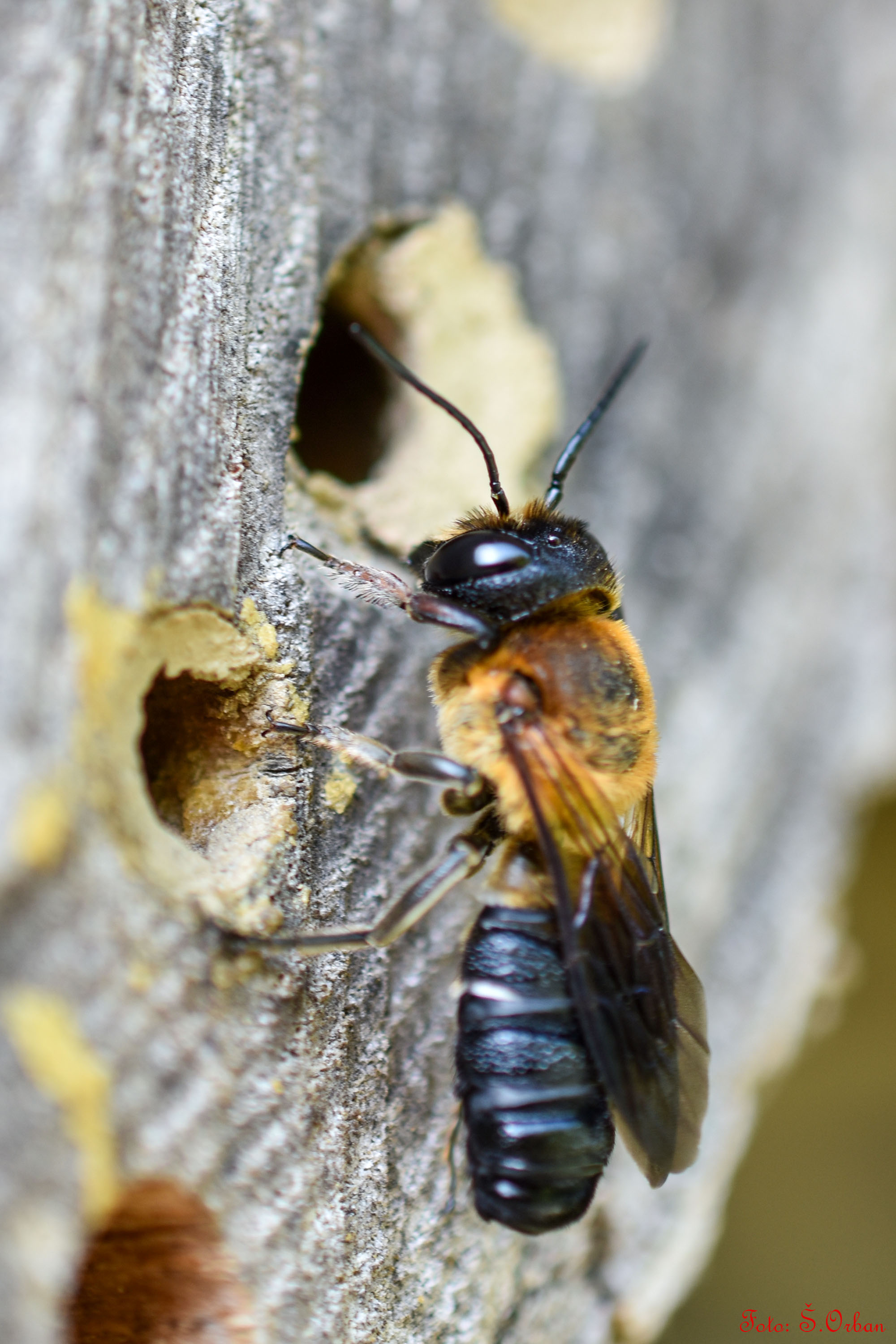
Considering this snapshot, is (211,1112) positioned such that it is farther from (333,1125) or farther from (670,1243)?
(670,1243)

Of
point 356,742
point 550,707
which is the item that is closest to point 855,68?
point 550,707

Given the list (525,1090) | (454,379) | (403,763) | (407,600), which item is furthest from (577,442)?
(525,1090)

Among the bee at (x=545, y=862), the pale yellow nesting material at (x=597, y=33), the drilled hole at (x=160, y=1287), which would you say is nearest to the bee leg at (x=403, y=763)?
the bee at (x=545, y=862)

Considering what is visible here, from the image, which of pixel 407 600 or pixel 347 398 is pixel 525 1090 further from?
pixel 347 398

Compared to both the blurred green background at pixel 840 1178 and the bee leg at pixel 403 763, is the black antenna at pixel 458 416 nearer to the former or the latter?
the bee leg at pixel 403 763

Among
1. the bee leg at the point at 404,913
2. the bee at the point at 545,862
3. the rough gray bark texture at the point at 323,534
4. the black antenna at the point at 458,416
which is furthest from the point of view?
the black antenna at the point at 458,416
